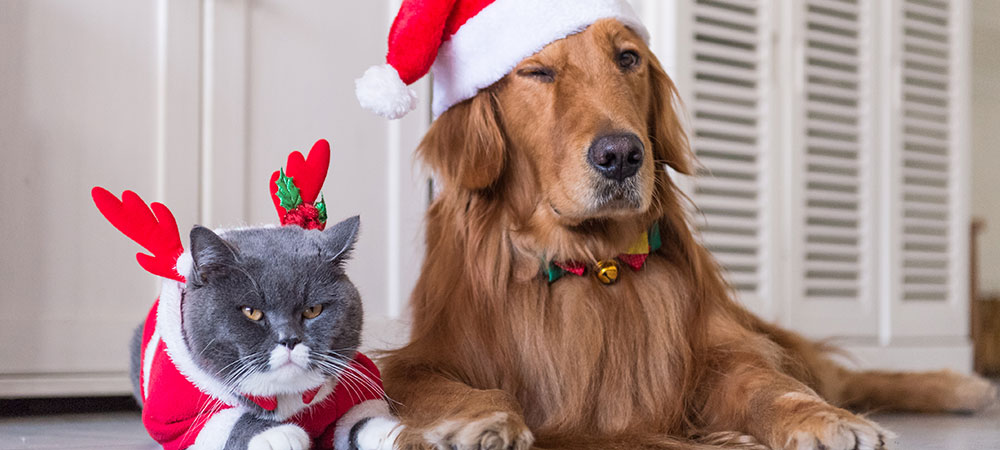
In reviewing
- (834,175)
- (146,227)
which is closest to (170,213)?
(146,227)

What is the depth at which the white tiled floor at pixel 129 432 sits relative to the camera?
4.90 ft

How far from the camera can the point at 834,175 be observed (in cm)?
289

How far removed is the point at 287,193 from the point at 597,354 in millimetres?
533

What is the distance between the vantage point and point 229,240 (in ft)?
3.84

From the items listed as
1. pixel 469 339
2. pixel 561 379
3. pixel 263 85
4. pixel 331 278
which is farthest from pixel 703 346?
pixel 263 85

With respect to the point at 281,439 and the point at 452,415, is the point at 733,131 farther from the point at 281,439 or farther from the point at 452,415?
the point at 281,439

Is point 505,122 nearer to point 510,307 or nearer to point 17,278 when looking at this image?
point 510,307

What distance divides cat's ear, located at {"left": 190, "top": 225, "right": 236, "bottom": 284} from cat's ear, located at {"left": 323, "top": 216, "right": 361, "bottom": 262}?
0.13 m

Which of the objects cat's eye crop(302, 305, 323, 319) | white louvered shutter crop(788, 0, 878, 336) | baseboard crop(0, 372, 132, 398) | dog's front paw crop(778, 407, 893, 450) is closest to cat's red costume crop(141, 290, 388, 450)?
cat's eye crop(302, 305, 323, 319)

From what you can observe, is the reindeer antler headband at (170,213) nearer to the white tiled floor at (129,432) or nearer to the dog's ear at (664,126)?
the white tiled floor at (129,432)

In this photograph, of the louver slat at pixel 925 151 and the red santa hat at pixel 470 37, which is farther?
the louver slat at pixel 925 151

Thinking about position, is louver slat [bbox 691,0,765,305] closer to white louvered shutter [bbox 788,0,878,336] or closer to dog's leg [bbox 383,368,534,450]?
white louvered shutter [bbox 788,0,878,336]

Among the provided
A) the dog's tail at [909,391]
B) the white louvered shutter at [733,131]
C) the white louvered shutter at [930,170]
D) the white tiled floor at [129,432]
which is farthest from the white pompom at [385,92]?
the white louvered shutter at [930,170]

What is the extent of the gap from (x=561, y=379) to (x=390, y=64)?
0.60 metres
